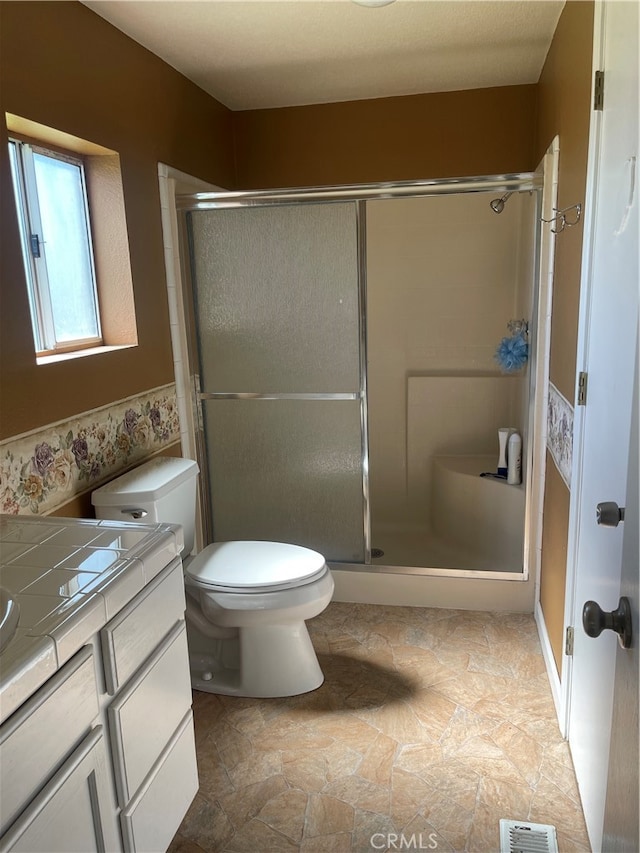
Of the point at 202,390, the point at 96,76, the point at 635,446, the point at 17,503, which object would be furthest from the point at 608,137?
the point at 202,390

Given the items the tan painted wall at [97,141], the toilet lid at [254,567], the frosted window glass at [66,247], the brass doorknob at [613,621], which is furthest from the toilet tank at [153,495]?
Result: the brass doorknob at [613,621]

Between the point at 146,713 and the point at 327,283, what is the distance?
1.86 meters

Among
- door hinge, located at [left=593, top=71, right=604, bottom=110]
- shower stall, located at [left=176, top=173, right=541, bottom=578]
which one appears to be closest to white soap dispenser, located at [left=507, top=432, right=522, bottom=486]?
shower stall, located at [left=176, top=173, right=541, bottom=578]

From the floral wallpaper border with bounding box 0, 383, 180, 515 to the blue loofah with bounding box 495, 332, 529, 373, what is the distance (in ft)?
5.29

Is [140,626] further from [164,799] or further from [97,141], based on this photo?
[97,141]

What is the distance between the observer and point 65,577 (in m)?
1.28

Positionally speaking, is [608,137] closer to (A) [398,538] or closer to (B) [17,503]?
(B) [17,503]

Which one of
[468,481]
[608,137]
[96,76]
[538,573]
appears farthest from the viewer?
[468,481]

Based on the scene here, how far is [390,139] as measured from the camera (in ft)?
10.5

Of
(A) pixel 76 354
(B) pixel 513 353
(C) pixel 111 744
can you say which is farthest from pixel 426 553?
(C) pixel 111 744

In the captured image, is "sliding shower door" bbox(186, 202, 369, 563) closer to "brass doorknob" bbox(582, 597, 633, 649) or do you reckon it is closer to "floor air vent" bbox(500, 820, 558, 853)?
"floor air vent" bbox(500, 820, 558, 853)

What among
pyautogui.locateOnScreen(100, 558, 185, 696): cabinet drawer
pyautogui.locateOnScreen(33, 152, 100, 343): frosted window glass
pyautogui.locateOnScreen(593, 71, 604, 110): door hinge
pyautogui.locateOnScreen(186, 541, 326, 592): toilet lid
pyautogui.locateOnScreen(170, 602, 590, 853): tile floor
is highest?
pyautogui.locateOnScreen(593, 71, 604, 110): door hinge

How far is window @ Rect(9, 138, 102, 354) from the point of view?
2.00 meters

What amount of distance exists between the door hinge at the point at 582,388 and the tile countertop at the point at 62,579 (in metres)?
1.09
